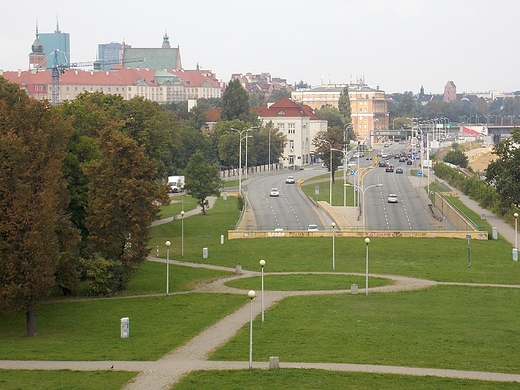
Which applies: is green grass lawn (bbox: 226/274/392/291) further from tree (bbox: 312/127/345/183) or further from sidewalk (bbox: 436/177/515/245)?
tree (bbox: 312/127/345/183)

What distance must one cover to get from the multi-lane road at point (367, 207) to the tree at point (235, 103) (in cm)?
3231

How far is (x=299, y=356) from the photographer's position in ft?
110

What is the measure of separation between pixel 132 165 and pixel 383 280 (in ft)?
50.5

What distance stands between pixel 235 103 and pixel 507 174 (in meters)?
83.0

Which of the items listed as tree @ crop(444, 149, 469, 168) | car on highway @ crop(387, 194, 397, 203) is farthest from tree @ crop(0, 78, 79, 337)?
tree @ crop(444, 149, 469, 168)

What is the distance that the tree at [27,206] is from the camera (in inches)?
1474

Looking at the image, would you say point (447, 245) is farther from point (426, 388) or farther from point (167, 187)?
point (426, 388)

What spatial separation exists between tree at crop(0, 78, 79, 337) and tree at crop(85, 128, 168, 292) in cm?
738

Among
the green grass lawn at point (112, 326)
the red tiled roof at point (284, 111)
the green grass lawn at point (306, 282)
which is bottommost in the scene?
the green grass lawn at point (112, 326)

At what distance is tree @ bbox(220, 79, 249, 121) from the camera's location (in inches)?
6166

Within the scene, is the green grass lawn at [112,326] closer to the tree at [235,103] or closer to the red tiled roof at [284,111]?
the tree at [235,103]

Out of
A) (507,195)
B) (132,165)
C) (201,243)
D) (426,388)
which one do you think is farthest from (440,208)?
(426,388)

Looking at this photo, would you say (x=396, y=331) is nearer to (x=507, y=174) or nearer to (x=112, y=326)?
(x=112, y=326)

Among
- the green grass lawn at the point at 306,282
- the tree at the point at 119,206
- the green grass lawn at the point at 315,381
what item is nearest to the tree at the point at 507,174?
the green grass lawn at the point at 306,282
